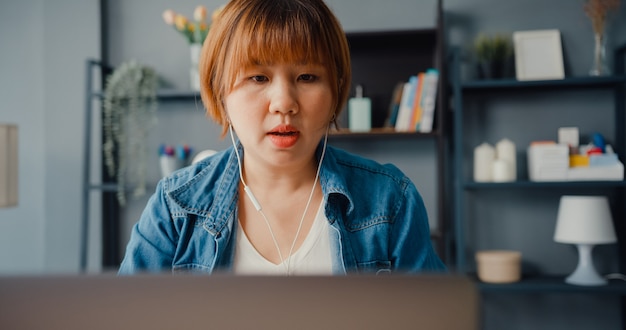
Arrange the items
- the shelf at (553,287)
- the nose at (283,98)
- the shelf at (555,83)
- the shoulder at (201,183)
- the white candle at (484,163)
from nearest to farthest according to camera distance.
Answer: the nose at (283,98)
the shoulder at (201,183)
the shelf at (553,287)
the shelf at (555,83)
the white candle at (484,163)

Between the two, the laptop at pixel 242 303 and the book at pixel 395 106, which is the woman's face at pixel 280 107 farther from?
the book at pixel 395 106

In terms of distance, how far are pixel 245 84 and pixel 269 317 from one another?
0.65 meters

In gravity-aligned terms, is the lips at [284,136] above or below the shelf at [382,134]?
below

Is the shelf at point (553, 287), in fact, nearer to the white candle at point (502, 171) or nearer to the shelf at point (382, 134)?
the white candle at point (502, 171)

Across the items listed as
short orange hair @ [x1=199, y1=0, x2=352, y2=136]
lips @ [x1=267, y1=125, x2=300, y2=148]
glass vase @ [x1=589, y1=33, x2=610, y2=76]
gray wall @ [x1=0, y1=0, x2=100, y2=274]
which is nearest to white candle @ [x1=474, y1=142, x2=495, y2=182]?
glass vase @ [x1=589, y1=33, x2=610, y2=76]

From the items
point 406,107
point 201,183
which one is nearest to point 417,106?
point 406,107

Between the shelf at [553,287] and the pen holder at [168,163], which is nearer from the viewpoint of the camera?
the shelf at [553,287]

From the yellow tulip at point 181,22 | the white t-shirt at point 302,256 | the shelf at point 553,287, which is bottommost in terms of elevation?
the shelf at point 553,287

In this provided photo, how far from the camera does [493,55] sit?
263cm

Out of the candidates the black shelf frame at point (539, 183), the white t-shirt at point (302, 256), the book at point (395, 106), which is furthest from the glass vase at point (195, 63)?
the white t-shirt at point (302, 256)

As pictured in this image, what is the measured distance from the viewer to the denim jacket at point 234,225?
100 centimetres

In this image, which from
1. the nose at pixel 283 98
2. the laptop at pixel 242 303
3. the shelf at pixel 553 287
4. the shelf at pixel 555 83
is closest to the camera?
the laptop at pixel 242 303

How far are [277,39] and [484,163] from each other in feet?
6.20

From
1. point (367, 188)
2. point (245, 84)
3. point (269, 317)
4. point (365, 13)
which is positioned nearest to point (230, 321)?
point (269, 317)
